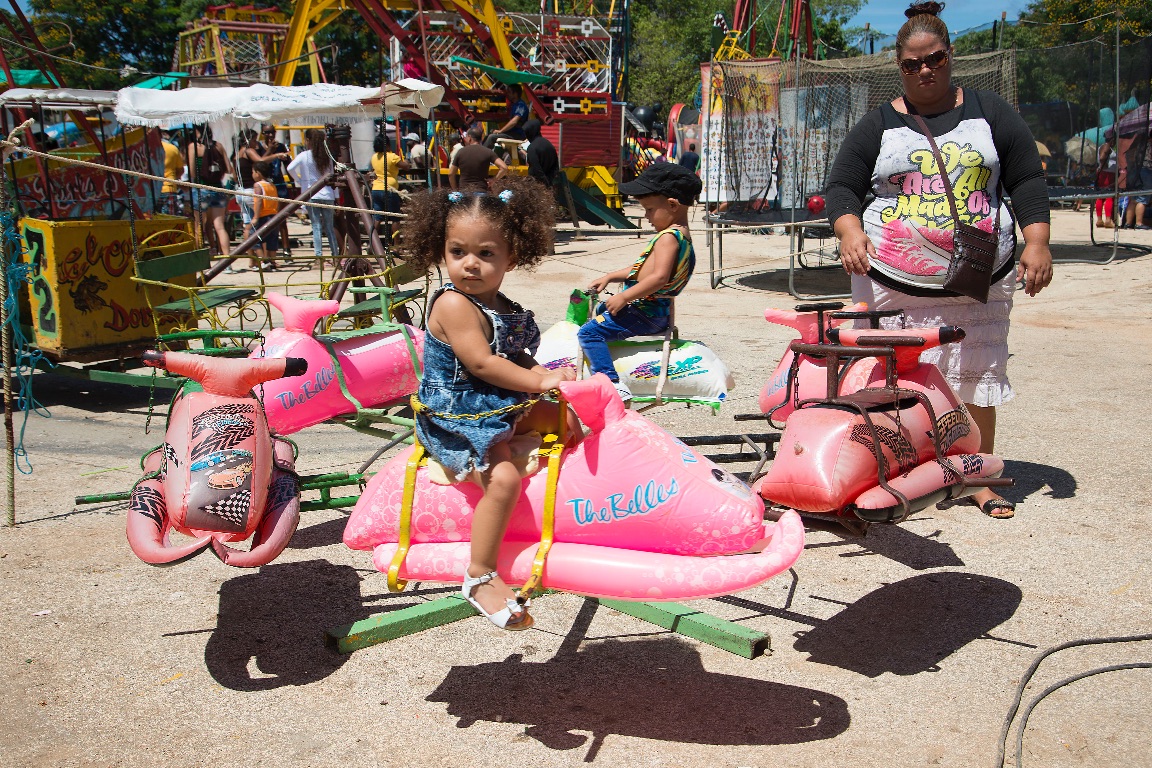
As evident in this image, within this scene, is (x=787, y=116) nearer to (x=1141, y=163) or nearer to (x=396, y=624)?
(x=1141, y=163)

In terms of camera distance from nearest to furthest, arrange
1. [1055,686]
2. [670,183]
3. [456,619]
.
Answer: [1055,686] < [456,619] < [670,183]

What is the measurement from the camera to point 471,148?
1227 centimetres

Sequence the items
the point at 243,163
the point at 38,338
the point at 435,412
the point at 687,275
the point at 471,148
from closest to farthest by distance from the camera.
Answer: the point at 435,412 → the point at 687,275 → the point at 38,338 → the point at 471,148 → the point at 243,163

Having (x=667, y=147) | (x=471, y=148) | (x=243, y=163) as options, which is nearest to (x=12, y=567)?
(x=471, y=148)

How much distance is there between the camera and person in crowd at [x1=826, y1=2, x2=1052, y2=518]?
3982mm

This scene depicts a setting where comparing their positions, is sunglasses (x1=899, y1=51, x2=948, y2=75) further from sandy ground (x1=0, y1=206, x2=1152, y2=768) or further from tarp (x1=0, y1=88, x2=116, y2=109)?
tarp (x1=0, y1=88, x2=116, y2=109)

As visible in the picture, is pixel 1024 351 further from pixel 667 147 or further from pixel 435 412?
pixel 667 147

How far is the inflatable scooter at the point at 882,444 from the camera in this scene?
10.3ft

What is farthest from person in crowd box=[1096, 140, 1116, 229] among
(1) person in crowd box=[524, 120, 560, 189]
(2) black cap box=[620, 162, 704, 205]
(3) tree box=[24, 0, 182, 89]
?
(3) tree box=[24, 0, 182, 89]

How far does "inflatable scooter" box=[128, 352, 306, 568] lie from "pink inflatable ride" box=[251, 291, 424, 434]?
1071 mm

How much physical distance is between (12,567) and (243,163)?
46.3ft

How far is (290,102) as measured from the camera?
9703 millimetres

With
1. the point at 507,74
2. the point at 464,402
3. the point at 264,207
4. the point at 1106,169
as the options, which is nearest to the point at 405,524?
the point at 464,402

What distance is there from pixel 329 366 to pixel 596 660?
91.8 inches
